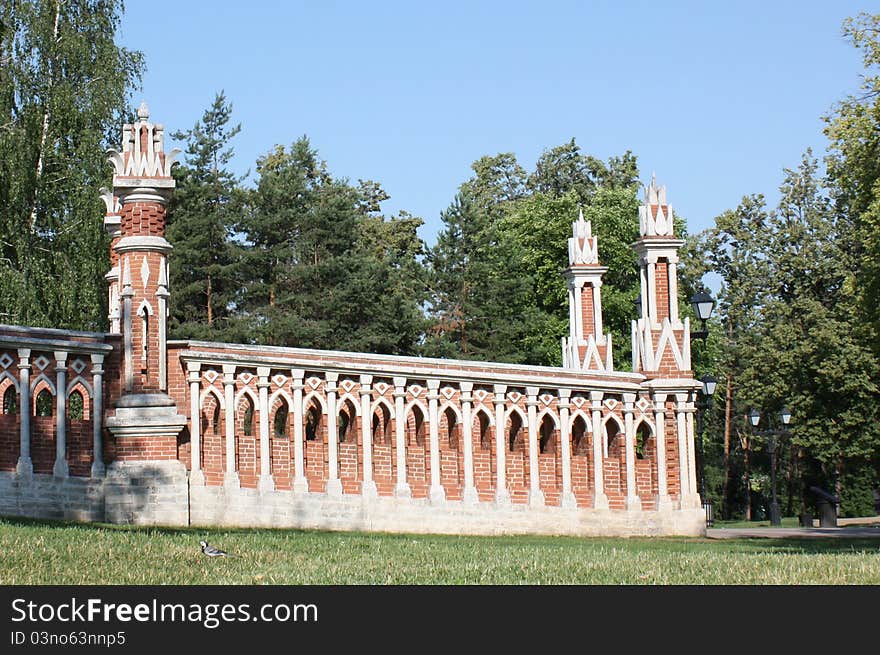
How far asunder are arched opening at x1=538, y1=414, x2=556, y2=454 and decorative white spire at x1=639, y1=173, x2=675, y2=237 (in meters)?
3.69

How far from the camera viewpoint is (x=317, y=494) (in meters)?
20.3

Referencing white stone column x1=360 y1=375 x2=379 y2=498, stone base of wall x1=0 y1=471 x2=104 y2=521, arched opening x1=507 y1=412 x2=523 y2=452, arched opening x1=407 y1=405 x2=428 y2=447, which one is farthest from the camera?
arched opening x1=507 y1=412 x2=523 y2=452

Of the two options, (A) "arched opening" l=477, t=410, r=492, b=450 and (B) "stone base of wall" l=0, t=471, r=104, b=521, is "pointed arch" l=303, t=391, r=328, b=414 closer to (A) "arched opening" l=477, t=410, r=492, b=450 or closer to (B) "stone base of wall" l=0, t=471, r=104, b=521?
(A) "arched opening" l=477, t=410, r=492, b=450

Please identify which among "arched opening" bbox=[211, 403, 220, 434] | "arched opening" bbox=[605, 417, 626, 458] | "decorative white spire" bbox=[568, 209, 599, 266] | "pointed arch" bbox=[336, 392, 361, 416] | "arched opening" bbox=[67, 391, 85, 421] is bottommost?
"arched opening" bbox=[605, 417, 626, 458]

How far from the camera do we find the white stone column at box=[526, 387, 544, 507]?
21922 mm

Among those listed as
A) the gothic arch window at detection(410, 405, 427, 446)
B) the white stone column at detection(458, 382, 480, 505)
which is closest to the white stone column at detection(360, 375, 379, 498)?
the gothic arch window at detection(410, 405, 427, 446)

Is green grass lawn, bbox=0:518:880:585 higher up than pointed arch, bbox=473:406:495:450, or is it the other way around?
pointed arch, bbox=473:406:495:450

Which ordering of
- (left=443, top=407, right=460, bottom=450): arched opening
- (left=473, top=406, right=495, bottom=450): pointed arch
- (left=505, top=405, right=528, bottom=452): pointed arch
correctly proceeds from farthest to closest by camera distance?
(left=505, top=405, right=528, bottom=452): pointed arch < (left=473, top=406, right=495, bottom=450): pointed arch < (left=443, top=407, right=460, bottom=450): arched opening

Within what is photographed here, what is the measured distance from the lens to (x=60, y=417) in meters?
18.9

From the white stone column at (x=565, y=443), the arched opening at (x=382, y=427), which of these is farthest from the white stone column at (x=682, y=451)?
the arched opening at (x=382, y=427)

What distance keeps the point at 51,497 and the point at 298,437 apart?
3.55 metres

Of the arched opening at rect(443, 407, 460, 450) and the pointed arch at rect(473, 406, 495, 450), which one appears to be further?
the pointed arch at rect(473, 406, 495, 450)

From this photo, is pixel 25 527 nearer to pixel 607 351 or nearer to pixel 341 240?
pixel 607 351

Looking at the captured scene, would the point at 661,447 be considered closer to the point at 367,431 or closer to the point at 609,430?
the point at 609,430
